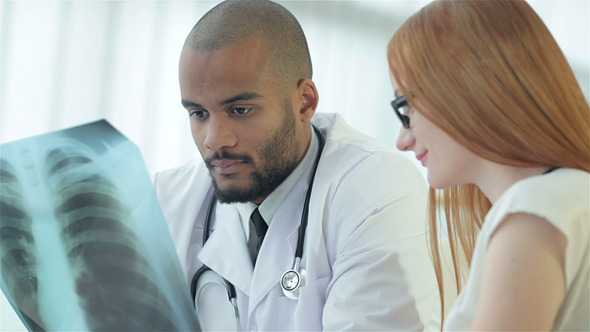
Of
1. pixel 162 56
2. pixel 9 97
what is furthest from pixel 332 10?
pixel 9 97

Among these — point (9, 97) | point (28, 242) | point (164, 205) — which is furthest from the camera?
point (9, 97)

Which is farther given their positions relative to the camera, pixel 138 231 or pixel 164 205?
pixel 164 205

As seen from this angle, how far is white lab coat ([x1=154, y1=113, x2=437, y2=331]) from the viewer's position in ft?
3.29

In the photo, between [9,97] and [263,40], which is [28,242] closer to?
[263,40]

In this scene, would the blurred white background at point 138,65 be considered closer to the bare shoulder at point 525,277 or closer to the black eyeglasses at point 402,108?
the black eyeglasses at point 402,108

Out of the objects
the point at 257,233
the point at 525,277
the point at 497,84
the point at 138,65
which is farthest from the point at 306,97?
the point at 138,65

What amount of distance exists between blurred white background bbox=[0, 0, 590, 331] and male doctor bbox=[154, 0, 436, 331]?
74 centimetres

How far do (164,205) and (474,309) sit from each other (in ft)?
2.40

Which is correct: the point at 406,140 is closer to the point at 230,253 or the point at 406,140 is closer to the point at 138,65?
the point at 230,253

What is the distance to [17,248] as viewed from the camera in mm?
982

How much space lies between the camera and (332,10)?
7.16 ft

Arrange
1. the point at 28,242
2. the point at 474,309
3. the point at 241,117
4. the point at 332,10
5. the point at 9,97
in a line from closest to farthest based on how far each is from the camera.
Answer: the point at 474,309 → the point at 28,242 → the point at 241,117 → the point at 9,97 → the point at 332,10

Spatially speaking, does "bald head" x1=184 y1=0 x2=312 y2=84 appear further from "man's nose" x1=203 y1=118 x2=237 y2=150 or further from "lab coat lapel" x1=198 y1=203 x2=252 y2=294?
"lab coat lapel" x1=198 y1=203 x2=252 y2=294

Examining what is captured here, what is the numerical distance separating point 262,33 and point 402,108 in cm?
44
